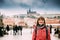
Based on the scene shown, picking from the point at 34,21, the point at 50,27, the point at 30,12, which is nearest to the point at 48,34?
the point at 50,27

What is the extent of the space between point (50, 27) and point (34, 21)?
0.62 ft

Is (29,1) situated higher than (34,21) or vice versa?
(29,1)

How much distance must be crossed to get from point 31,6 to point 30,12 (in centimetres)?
7

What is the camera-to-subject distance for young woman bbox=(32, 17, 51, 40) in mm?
1571

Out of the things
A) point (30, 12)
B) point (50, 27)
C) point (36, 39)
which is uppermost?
point (30, 12)

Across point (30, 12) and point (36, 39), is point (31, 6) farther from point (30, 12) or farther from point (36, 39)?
point (36, 39)

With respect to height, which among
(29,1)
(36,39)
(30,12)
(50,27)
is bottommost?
(36,39)

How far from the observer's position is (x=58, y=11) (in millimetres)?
1648

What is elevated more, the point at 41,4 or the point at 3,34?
the point at 41,4

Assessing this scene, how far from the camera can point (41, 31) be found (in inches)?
62.2

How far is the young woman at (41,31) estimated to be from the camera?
5.16 ft

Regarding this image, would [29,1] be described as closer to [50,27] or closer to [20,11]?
[20,11]

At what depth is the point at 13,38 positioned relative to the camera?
1607 mm

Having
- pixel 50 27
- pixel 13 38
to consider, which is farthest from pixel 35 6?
pixel 13 38
